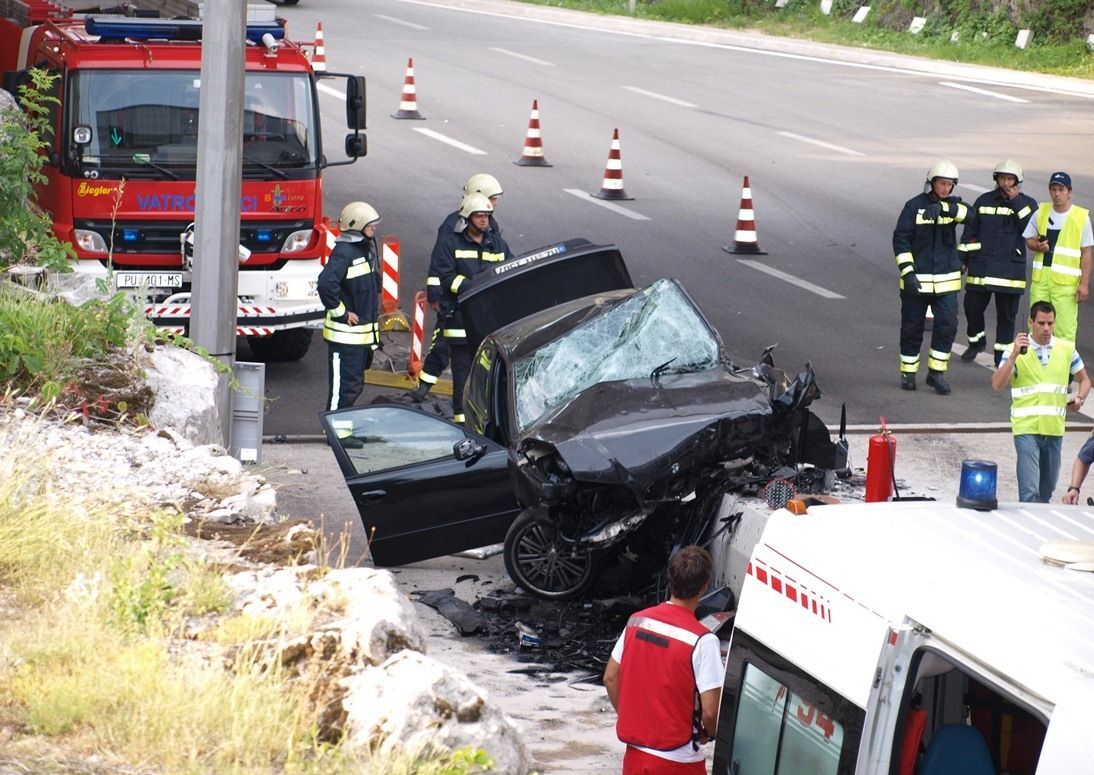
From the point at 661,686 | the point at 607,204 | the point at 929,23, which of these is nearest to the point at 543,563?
the point at 661,686

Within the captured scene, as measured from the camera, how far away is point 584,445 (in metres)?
8.19

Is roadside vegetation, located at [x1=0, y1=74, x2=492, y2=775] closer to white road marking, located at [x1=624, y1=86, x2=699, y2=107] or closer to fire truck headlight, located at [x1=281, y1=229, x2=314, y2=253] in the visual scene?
fire truck headlight, located at [x1=281, y1=229, x2=314, y2=253]

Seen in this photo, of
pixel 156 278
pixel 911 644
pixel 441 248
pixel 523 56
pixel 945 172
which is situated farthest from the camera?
pixel 523 56

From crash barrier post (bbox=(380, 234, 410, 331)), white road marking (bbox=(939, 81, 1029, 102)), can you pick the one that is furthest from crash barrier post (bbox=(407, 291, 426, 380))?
white road marking (bbox=(939, 81, 1029, 102))

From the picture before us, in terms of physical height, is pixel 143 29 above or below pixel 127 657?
above

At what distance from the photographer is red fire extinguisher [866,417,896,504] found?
25.6 ft

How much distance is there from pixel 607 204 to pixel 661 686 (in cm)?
1540

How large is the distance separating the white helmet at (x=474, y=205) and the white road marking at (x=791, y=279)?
5.74m

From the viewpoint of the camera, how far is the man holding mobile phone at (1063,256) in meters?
13.2

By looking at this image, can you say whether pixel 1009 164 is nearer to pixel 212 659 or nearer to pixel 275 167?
pixel 275 167

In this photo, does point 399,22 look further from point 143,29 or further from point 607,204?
point 143,29

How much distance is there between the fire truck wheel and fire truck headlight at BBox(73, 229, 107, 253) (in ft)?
5.91

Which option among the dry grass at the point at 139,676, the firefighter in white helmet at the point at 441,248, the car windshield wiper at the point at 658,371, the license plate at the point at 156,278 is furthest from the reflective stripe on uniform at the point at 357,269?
the dry grass at the point at 139,676

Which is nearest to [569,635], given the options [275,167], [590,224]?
[275,167]
